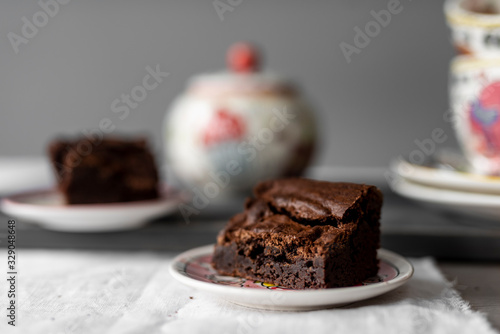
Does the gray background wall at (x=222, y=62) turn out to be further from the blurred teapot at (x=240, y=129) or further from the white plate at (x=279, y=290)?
the white plate at (x=279, y=290)

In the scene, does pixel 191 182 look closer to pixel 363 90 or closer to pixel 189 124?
pixel 189 124

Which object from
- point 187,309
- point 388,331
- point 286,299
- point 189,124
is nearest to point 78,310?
point 187,309

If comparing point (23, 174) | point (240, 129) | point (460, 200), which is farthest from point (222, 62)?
point (460, 200)

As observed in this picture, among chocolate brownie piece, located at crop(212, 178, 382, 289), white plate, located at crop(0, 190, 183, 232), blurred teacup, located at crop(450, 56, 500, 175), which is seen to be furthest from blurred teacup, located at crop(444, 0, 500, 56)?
white plate, located at crop(0, 190, 183, 232)

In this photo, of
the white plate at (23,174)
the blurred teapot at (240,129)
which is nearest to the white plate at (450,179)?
the blurred teapot at (240,129)

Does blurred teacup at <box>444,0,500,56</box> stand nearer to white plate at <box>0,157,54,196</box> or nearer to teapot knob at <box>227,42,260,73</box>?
teapot knob at <box>227,42,260,73</box>
